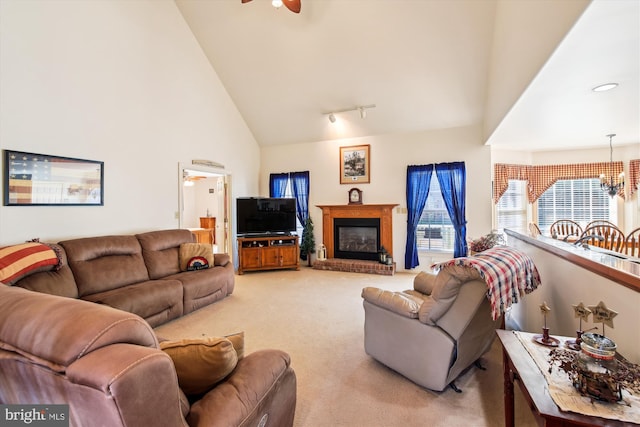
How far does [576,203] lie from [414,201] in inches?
143

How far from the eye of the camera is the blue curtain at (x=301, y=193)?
6488 mm

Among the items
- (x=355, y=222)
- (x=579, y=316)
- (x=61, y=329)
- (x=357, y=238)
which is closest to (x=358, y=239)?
(x=357, y=238)

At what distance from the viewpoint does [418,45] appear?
421cm

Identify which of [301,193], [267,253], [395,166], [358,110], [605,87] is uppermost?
[358,110]

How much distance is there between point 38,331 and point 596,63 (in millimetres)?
3741

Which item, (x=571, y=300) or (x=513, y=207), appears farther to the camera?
(x=513, y=207)

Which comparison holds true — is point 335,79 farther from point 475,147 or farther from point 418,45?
point 475,147

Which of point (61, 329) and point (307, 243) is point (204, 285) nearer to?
point (307, 243)

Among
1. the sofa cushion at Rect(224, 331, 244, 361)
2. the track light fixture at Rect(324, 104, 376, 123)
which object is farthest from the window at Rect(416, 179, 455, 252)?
the sofa cushion at Rect(224, 331, 244, 361)

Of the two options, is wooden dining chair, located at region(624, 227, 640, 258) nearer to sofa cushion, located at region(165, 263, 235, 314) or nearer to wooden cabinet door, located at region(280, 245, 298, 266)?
wooden cabinet door, located at region(280, 245, 298, 266)

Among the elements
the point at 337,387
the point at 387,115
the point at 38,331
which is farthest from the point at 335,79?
the point at 38,331

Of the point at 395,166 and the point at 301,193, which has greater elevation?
the point at 395,166

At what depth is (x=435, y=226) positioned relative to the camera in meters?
5.55

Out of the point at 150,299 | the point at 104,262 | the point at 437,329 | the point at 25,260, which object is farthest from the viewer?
the point at 104,262
